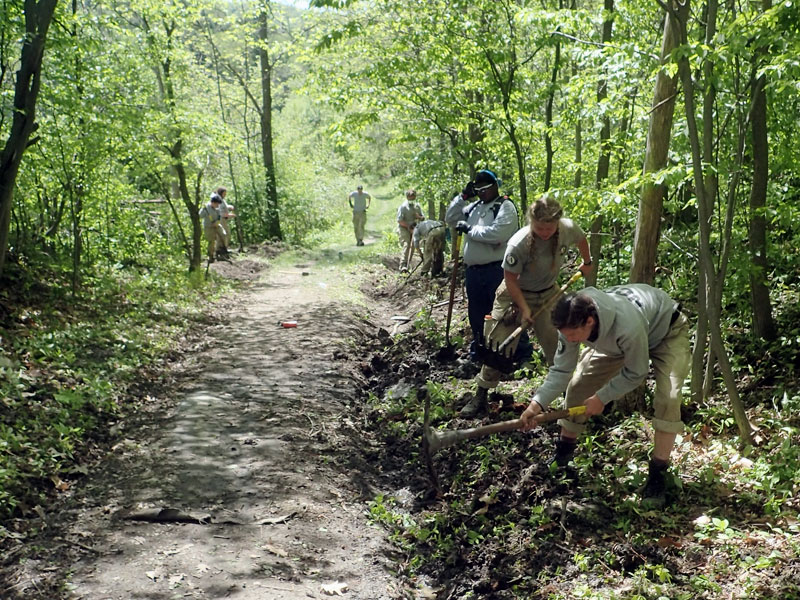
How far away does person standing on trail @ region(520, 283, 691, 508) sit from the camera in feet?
12.7

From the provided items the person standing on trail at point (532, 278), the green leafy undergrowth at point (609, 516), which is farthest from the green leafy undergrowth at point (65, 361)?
the person standing on trail at point (532, 278)

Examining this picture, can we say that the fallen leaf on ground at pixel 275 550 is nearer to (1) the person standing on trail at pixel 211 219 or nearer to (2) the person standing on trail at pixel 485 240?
(2) the person standing on trail at pixel 485 240

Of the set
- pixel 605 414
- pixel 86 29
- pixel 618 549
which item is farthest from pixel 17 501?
pixel 86 29

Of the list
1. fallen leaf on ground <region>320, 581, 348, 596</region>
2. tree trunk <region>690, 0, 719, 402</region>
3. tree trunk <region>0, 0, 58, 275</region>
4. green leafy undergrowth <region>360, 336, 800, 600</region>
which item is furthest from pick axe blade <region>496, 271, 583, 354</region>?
tree trunk <region>0, 0, 58, 275</region>

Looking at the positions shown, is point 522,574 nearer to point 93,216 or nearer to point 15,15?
point 15,15

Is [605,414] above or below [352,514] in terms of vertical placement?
above

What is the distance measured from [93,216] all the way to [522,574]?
8.96 metres

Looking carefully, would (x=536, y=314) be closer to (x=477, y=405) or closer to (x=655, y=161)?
(x=477, y=405)

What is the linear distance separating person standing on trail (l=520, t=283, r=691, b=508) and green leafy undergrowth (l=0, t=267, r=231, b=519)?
13.2 ft

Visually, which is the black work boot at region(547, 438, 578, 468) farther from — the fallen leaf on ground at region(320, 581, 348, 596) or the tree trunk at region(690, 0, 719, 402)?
the fallen leaf on ground at region(320, 581, 348, 596)

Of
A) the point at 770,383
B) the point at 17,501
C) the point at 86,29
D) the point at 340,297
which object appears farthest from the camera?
the point at 340,297

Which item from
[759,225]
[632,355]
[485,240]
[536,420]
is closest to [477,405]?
[485,240]

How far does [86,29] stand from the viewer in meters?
9.83

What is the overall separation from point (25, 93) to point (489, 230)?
212 inches
